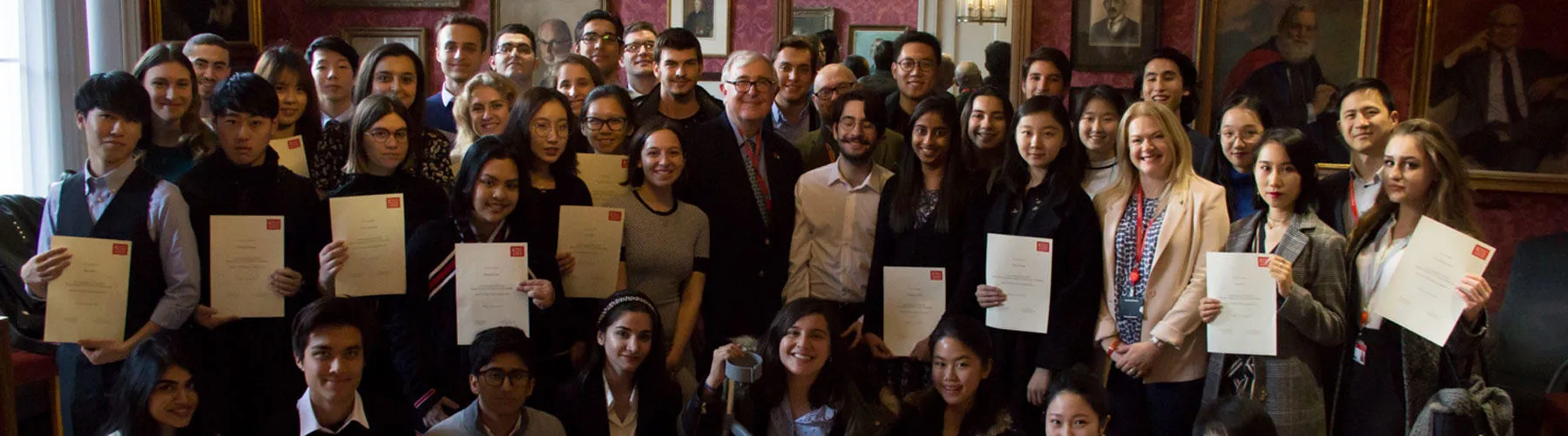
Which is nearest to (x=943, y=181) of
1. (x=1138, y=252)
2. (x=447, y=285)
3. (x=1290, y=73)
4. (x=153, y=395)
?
(x=1138, y=252)

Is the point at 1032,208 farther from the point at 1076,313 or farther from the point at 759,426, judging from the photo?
the point at 759,426

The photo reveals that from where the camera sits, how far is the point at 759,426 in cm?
337

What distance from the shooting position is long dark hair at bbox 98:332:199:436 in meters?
2.98

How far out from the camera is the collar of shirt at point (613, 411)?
3398 mm

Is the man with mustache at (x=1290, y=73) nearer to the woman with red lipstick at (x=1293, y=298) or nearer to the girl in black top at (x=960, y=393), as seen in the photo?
the woman with red lipstick at (x=1293, y=298)

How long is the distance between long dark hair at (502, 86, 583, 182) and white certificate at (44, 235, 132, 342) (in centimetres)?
107

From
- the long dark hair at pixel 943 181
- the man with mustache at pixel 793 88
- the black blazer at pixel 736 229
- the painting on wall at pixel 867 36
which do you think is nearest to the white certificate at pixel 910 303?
the long dark hair at pixel 943 181

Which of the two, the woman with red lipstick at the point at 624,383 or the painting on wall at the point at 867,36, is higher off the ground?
the painting on wall at the point at 867,36

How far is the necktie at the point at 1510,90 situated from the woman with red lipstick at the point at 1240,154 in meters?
3.18

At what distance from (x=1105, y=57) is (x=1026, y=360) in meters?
3.66

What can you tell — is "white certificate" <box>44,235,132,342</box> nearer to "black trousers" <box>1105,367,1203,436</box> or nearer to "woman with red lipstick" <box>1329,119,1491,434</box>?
"black trousers" <box>1105,367,1203,436</box>

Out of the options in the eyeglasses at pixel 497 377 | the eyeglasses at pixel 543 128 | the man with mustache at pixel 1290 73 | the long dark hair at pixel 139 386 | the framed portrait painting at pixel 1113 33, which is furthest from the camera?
the framed portrait painting at pixel 1113 33

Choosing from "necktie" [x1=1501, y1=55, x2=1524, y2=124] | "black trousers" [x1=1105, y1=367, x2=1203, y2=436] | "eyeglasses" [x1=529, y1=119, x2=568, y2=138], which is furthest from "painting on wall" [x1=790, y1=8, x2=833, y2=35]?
"black trousers" [x1=1105, y1=367, x2=1203, y2=436]

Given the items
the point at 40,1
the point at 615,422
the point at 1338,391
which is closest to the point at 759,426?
the point at 615,422
